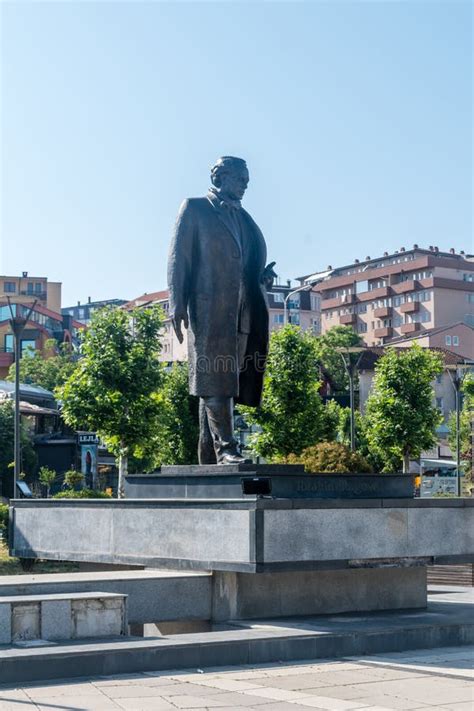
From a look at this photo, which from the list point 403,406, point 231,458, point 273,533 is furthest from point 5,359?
point 273,533

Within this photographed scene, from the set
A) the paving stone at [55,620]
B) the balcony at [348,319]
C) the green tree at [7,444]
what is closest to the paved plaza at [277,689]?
the paving stone at [55,620]

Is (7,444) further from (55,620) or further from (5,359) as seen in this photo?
(55,620)

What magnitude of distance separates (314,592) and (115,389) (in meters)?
25.1

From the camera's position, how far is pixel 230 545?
11.8 m

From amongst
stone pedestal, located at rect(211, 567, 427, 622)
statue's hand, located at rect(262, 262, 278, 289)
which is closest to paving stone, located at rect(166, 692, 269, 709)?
stone pedestal, located at rect(211, 567, 427, 622)

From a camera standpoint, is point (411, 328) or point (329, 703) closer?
point (329, 703)

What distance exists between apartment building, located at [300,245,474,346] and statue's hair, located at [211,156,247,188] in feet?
291

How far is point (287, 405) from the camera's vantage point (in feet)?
131

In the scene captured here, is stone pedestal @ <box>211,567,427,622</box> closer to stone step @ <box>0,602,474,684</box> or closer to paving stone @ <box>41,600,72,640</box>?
stone step @ <box>0,602,474,684</box>

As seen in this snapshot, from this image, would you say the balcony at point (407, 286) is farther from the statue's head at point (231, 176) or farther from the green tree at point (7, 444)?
the statue's head at point (231, 176)

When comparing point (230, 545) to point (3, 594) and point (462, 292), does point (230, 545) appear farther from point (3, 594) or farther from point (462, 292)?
point (462, 292)

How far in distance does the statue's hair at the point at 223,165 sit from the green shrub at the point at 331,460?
37.8 ft

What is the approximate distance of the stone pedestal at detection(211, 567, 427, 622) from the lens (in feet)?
39.5

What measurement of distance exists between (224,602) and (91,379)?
1008 inches
